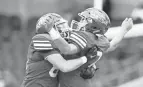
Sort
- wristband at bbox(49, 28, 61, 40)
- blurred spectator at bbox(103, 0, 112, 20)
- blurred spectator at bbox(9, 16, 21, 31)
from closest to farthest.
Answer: wristband at bbox(49, 28, 61, 40) → blurred spectator at bbox(103, 0, 112, 20) → blurred spectator at bbox(9, 16, 21, 31)

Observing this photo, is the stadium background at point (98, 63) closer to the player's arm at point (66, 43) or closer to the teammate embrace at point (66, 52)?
the teammate embrace at point (66, 52)

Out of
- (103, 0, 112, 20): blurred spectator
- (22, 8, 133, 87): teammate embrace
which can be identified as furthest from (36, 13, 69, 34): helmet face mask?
(103, 0, 112, 20): blurred spectator

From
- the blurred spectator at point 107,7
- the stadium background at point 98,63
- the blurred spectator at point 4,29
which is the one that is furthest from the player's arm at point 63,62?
the blurred spectator at point 107,7

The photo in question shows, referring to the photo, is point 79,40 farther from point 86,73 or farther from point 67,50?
point 86,73

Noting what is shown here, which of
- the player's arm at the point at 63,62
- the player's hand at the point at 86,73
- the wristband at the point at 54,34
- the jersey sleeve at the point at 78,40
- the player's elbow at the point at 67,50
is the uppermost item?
the wristband at the point at 54,34

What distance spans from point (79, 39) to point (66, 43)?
100mm

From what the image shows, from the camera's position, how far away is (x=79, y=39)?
9.66 feet

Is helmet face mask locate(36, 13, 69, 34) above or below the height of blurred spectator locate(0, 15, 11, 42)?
above

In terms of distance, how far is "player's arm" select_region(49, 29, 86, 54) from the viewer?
2.88m

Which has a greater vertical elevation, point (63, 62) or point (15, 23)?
point (63, 62)

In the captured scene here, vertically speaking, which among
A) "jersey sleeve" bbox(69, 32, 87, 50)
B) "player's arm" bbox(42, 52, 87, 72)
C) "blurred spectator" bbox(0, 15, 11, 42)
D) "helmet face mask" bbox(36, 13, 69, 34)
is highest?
"helmet face mask" bbox(36, 13, 69, 34)

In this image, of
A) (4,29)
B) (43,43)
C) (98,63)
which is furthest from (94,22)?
(4,29)

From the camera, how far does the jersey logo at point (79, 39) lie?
2938mm

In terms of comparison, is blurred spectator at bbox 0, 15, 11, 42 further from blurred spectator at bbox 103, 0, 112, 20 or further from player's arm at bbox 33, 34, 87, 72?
player's arm at bbox 33, 34, 87, 72
